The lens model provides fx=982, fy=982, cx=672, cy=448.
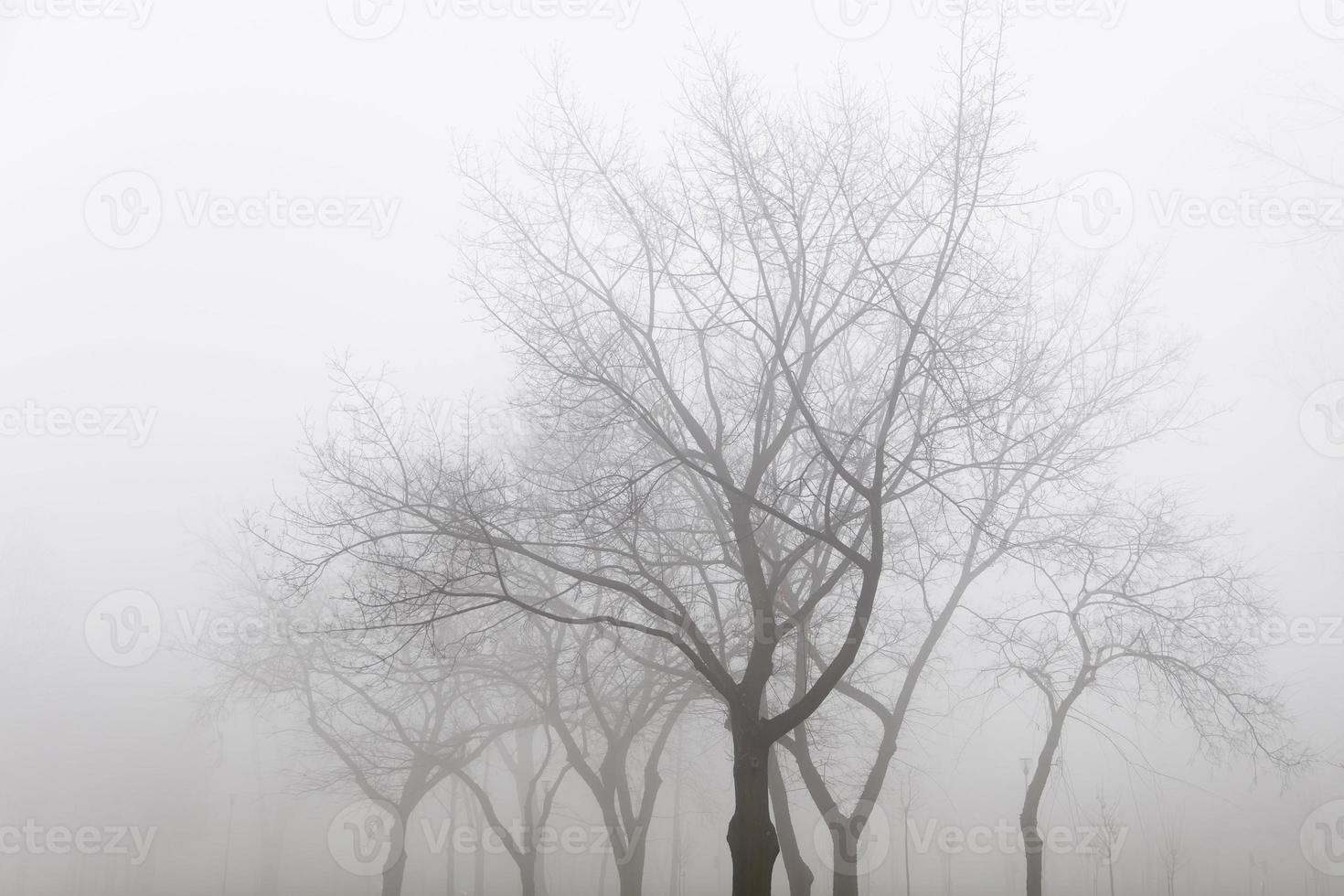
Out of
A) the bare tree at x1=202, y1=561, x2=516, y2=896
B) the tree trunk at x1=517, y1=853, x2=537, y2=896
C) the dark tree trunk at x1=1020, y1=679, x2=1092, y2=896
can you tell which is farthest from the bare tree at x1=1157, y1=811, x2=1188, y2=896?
the bare tree at x1=202, y1=561, x2=516, y2=896

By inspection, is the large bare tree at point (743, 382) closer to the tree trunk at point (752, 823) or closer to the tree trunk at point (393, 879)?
the tree trunk at point (752, 823)

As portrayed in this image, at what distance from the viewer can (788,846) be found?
1738 centimetres

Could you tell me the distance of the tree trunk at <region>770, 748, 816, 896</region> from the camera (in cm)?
1611

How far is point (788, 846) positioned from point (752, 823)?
284 inches

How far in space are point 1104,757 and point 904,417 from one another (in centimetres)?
4100

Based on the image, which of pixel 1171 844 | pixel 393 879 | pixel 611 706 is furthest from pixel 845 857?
pixel 1171 844

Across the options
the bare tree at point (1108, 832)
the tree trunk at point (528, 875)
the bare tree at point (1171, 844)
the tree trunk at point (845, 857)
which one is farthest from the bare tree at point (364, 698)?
the bare tree at point (1171, 844)

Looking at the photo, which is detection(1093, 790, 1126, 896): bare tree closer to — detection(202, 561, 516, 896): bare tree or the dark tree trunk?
the dark tree trunk

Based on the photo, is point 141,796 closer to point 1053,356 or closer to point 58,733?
point 58,733

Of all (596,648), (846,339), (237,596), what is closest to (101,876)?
(237,596)

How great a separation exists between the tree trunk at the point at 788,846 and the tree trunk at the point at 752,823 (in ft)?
16.2

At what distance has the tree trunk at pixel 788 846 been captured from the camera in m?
16.1

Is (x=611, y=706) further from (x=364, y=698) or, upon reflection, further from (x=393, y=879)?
(x=393, y=879)

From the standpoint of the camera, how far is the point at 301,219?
78.0 ft
